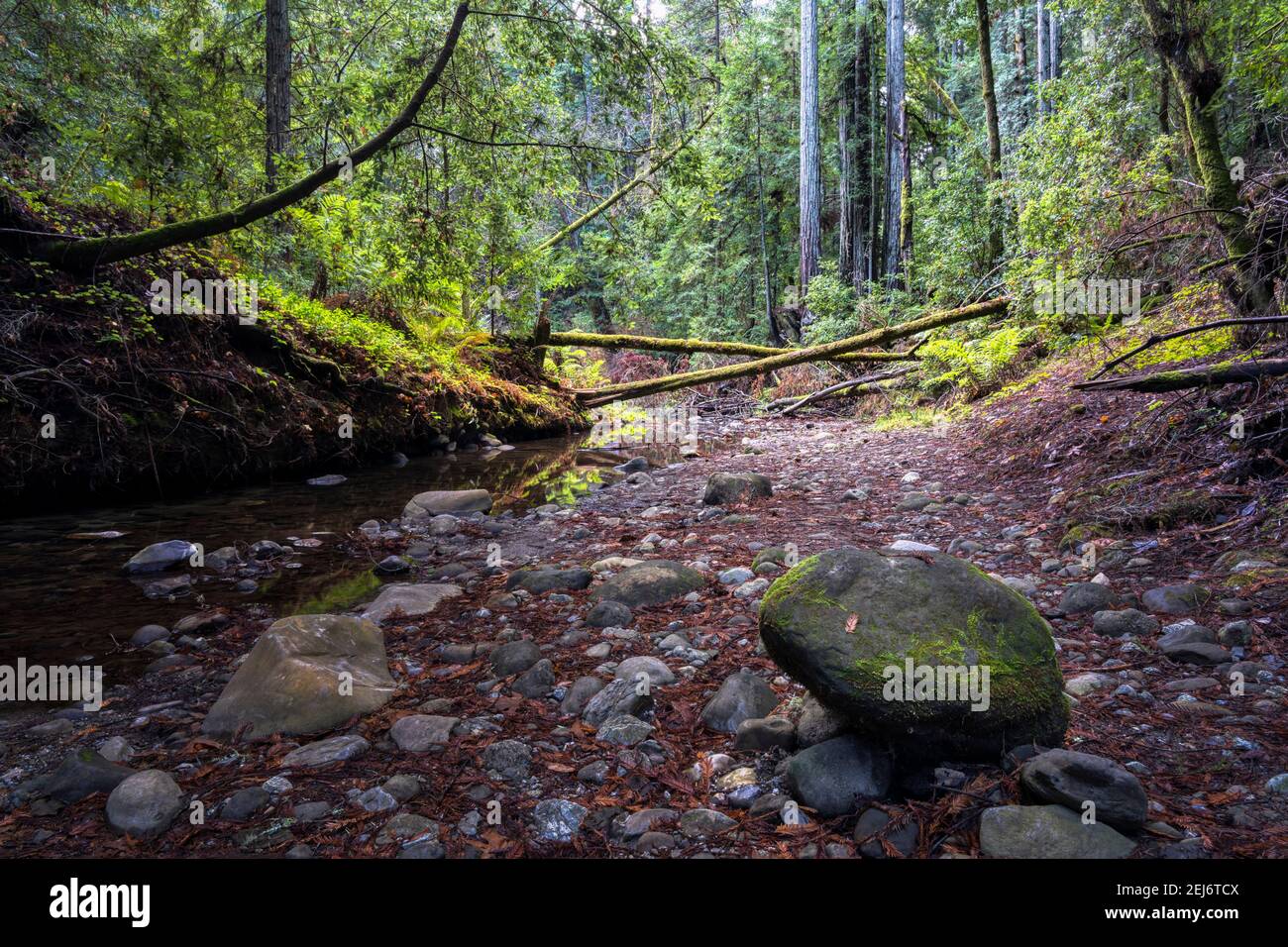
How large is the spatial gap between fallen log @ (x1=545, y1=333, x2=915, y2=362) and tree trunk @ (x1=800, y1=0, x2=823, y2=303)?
5107 millimetres

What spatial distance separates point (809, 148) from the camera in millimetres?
17219

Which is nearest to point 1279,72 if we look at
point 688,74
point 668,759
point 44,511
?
point 688,74

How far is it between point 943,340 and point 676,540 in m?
6.93

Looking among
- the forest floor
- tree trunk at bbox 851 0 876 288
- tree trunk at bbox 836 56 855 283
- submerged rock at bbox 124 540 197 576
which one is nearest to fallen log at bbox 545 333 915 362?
tree trunk at bbox 851 0 876 288

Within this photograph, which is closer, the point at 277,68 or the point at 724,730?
the point at 724,730

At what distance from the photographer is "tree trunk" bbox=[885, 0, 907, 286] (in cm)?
1594

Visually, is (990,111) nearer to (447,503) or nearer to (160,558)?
(447,503)

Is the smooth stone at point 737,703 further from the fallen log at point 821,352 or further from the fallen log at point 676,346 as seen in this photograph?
the fallen log at point 676,346

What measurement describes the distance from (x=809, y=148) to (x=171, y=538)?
667 inches

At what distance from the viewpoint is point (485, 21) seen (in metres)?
5.16

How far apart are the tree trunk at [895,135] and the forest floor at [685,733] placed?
12879 millimetres

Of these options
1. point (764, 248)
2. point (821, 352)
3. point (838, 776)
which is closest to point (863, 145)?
point (764, 248)

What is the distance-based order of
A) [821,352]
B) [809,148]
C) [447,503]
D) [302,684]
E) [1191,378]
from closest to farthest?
1. [302,684]
2. [1191,378]
3. [447,503]
4. [821,352]
5. [809,148]

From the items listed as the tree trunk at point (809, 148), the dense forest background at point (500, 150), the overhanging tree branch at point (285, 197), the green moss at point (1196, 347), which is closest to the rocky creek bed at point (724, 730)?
the green moss at point (1196, 347)
